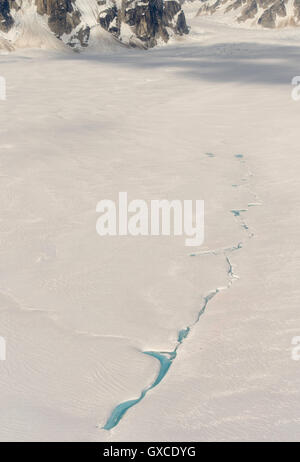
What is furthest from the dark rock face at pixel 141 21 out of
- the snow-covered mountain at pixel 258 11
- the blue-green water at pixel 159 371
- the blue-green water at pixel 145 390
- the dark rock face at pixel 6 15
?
the snow-covered mountain at pixel 258 11

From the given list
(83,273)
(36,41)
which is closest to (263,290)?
(83,273)

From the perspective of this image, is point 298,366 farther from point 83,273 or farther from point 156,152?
point 156,152

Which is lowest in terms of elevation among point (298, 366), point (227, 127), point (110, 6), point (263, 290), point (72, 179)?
point (298, 366)

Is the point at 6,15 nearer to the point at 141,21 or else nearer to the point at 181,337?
the point at 141,21

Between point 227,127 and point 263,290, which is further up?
point 227,127

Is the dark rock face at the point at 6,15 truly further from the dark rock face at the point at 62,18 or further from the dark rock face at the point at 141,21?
the dark rock face at the point at 141,21
